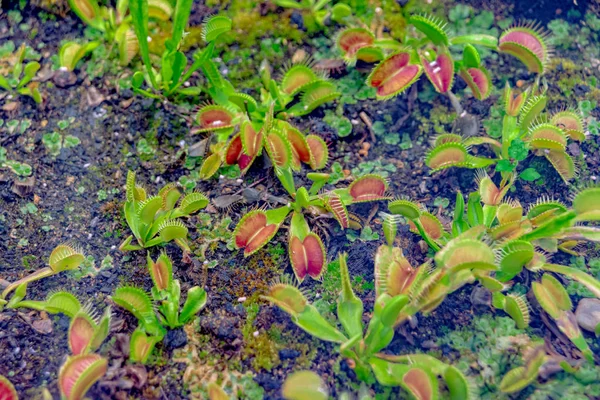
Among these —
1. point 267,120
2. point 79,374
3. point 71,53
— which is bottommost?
point 79,374

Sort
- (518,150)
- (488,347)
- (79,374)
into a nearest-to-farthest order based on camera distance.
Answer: (79,374)
(488,347)
(518,150)

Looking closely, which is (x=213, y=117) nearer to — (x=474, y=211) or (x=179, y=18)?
(x=179, y=18)

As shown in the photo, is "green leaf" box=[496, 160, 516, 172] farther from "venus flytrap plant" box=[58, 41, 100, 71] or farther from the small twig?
"venus flytrap plant" box=[58, 41, 100, 71]

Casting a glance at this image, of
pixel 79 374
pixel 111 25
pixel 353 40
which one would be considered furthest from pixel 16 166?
pixel 353 40

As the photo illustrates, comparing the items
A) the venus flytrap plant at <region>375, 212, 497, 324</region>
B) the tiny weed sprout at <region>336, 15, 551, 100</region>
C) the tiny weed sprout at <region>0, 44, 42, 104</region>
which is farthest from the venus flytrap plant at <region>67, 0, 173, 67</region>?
the venus flytrap plant at <region>375, 212, 497, 324</region>

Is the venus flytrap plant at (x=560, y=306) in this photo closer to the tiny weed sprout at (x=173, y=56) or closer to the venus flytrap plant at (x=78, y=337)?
the venus flytrap plant at (x=78, y=337)

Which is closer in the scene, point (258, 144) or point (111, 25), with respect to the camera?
point (258, 144)
